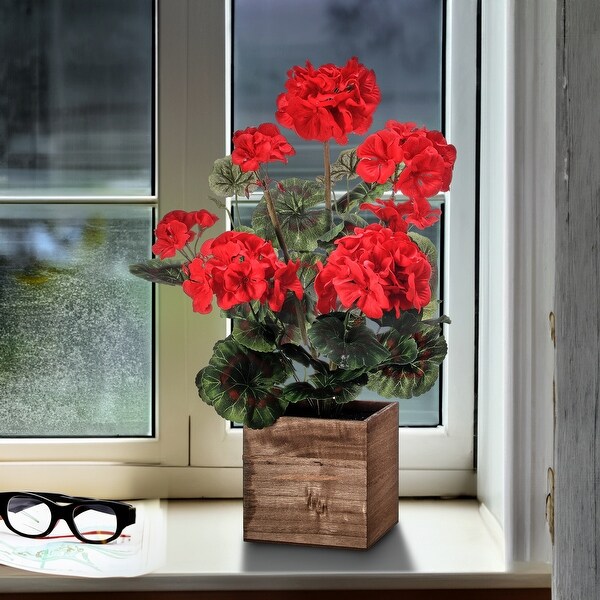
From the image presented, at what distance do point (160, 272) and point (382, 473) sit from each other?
0.47 metres

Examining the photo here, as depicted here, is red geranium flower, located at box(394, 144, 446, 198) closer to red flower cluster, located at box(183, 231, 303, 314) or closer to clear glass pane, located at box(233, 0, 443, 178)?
red flower cluster, located at box(183, 231, 303, 314)

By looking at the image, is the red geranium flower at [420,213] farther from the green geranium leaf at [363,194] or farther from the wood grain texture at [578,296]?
the wood grain texture at [578,296]

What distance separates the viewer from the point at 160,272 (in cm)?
114

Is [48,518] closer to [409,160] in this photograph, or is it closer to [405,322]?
[405,322]

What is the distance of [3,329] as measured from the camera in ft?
4.55

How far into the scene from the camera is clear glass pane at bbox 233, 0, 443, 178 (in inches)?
54.4

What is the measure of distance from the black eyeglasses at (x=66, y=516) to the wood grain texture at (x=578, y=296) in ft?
2.18

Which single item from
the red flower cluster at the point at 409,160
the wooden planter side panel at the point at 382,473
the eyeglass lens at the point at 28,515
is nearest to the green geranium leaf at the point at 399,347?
the wooden planter side panel at the point at 382,473

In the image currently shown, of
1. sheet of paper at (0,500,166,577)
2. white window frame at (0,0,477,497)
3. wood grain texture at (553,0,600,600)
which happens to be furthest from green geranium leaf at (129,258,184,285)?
wood grain texture at (553,0,600,600)

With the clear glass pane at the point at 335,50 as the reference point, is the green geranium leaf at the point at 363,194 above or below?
below

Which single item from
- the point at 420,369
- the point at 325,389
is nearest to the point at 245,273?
the point at 325,389

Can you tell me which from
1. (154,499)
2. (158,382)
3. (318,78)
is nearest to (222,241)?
(318,78)

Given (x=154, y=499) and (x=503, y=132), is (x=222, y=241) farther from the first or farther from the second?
(x=154, y=499)

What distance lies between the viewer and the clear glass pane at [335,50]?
4.53 ft
